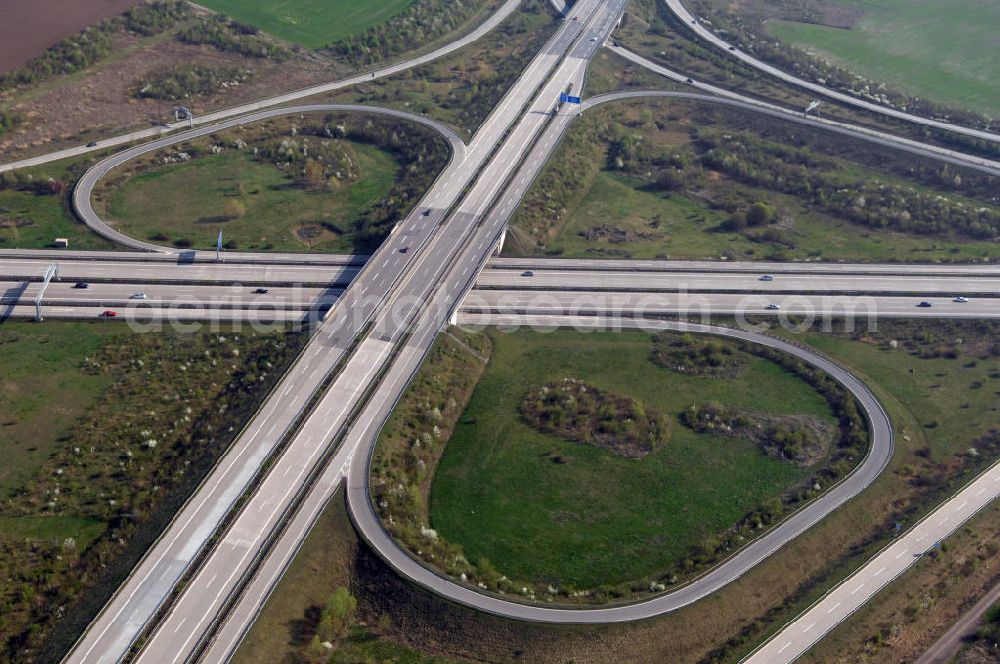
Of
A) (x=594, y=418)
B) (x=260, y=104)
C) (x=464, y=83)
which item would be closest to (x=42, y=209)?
(x=260, y=104)

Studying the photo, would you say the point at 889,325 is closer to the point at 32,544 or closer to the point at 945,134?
the point at 945,134

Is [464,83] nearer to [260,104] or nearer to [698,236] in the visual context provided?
[260,104]

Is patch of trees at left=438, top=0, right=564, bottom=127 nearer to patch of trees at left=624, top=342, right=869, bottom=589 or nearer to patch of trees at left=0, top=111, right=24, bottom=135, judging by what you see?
patch of trees at left=624, top=342, right=869, bottom=589

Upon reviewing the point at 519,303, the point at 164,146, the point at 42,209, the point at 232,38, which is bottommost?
the point at 42,209

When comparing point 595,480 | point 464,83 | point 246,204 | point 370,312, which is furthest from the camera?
point 464,83

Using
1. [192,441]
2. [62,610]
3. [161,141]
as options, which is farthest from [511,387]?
[161,141]

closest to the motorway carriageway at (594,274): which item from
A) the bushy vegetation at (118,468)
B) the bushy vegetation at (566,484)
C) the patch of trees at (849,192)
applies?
the patch of trees at (849,192)
